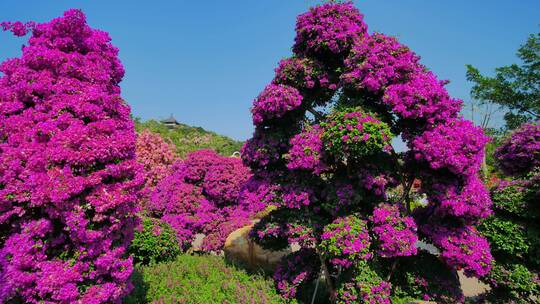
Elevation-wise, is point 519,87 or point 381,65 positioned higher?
point 519,87

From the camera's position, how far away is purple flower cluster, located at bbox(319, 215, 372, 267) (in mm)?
5430

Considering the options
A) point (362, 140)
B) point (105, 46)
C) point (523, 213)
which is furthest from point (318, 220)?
point (105, 46)

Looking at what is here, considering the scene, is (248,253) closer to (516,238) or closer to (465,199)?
(465,199)

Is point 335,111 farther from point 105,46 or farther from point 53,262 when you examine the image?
point 53,262

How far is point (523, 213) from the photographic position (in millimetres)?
6805

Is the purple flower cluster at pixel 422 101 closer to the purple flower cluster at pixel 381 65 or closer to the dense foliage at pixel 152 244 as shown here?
the purple flower cluster at pixel 381 65

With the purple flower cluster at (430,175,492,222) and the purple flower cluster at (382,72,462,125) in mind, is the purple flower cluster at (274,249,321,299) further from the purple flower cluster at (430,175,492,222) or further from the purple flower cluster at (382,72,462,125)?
the purple flower cluster at (382,72,462,125)

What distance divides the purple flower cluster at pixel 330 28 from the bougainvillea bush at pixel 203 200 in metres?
4.44

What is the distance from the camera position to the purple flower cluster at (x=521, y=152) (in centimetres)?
744

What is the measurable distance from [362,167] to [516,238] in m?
3.59

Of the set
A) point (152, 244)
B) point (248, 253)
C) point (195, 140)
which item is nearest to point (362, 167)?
point (248, 253)

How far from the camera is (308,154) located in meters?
6.11

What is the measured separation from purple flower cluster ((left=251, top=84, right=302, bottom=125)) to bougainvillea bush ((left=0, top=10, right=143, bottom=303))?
A: 8.19 feet

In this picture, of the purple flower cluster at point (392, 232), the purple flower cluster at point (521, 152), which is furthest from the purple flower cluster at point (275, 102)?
the purple flower cluster at point (521, 152)
